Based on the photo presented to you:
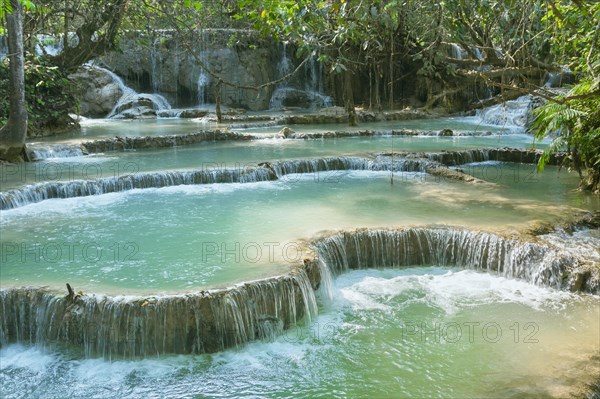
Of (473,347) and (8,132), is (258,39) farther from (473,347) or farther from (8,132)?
(473,347)

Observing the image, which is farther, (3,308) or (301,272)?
(301,272)

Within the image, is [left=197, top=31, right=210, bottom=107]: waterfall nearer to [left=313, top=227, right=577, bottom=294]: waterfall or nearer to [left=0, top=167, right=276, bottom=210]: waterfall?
[left=0, top=167, right=276, bottom=210]: waterfall

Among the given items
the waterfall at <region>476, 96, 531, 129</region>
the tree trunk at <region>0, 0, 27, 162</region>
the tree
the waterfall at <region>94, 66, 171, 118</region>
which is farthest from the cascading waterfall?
the waterfall at <region>94, 66, 171, 118</region>

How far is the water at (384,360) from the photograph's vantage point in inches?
174

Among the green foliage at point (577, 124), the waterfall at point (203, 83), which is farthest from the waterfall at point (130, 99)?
the green foliage at point (577, 124)

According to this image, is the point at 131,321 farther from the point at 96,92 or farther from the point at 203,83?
the point at 203,83

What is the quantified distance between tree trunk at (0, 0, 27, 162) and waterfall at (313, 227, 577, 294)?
7.06 metres

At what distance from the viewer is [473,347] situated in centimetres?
500

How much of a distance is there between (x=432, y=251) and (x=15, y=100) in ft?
26.5

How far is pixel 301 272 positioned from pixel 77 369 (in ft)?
7.09

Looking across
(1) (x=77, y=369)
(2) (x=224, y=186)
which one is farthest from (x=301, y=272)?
(2) (x=224, y=186)

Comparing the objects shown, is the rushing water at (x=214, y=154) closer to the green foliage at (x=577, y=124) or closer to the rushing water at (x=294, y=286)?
the rushing water at (x=294, y=286)

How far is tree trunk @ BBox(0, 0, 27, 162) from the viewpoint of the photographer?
10039 mm

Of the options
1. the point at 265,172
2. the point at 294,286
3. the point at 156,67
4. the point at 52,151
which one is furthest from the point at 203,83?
the point at 294,286
